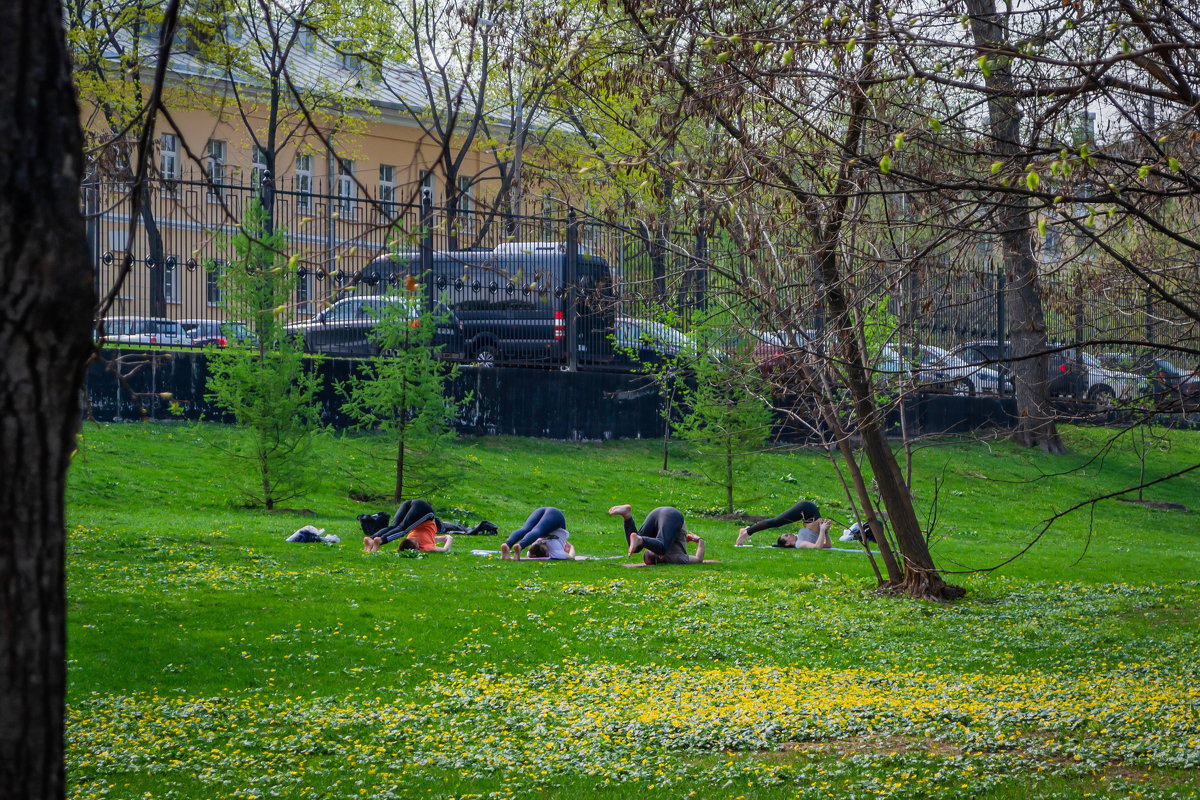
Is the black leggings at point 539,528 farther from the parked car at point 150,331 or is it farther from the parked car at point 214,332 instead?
the parked car at point 150,331

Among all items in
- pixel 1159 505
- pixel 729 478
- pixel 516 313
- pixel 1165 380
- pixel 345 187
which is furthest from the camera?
pixel 345 187

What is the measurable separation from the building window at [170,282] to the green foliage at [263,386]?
2.29 meters

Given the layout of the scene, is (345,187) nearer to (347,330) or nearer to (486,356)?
(486,356)

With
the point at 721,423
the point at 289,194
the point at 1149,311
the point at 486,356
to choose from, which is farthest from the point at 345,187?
the point at 1149,311

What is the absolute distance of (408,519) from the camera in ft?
47.1

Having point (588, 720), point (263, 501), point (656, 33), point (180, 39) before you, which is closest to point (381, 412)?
point (263, 501)

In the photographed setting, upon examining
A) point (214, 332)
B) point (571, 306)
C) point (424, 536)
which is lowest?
point (424, 536)

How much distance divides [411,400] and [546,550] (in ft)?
18.3

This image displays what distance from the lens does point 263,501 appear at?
17.4 m

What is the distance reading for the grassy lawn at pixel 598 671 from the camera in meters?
5.69

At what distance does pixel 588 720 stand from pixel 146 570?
6529 millimetres

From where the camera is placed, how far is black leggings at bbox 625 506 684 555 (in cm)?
1366

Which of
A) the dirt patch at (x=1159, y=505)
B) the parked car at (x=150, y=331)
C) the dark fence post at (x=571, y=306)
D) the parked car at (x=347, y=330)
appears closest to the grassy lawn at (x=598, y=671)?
the parked car at (x=150, y=331)

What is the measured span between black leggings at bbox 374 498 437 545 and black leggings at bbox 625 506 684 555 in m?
2.65
